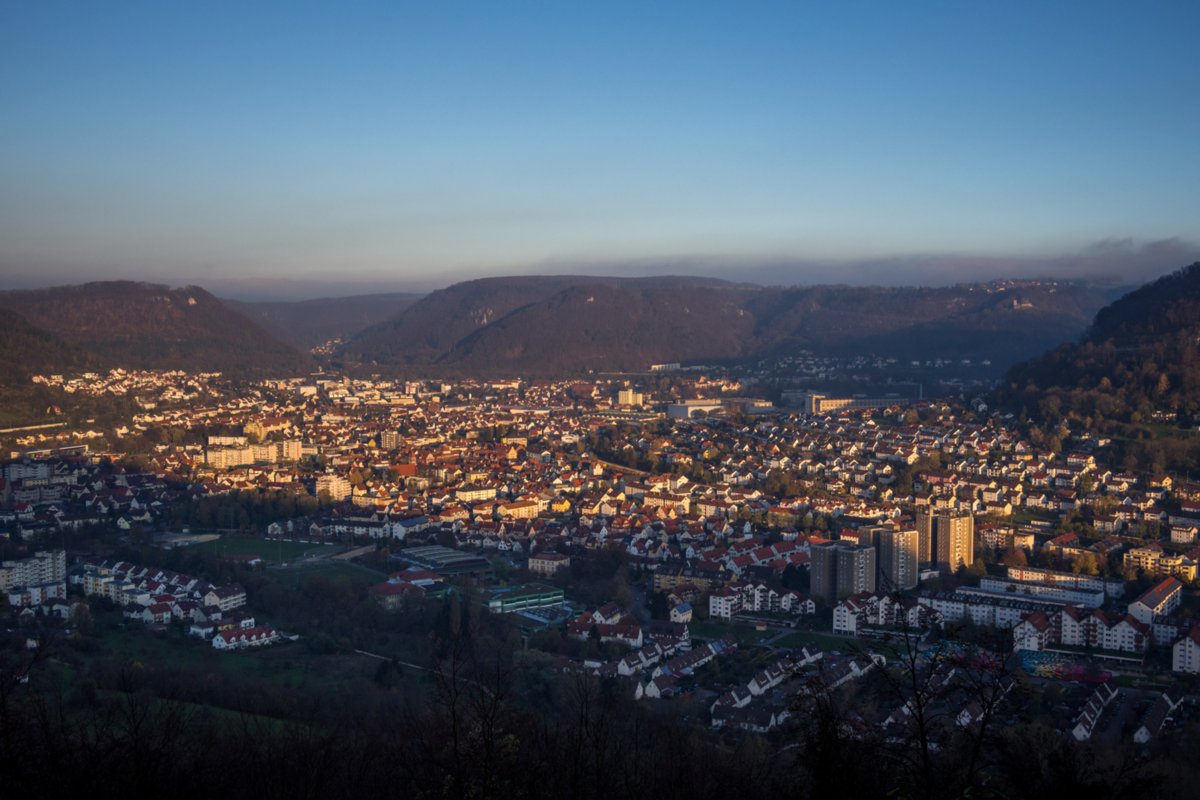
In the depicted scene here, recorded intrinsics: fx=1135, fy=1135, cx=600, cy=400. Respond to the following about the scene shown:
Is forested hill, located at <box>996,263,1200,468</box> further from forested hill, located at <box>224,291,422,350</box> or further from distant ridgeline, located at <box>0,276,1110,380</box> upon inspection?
forested hill, located at <box>224,291,422,350</box>

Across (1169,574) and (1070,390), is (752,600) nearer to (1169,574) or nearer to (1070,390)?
(1169,574)

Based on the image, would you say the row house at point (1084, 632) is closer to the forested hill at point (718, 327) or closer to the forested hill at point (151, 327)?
the forested hill at point (151, 327)

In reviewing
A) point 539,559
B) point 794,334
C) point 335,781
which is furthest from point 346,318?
point 335,781

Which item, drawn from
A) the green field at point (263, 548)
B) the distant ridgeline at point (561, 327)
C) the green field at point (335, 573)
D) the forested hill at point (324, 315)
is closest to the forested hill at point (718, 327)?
the distant ridgeline at point (561, 327)

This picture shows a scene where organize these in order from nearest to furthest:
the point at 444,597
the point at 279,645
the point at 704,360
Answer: the point at 279,645
the point at 444,597
the point at 704,360

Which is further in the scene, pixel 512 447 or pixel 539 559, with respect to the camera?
pixel 512 447

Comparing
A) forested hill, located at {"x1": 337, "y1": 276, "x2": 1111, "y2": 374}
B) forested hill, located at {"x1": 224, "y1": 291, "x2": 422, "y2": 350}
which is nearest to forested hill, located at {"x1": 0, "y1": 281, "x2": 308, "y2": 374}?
forested hill, located at {"x1": 337, "y1": 276, "x2": 1111, "y2": 374}
